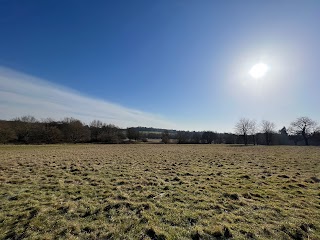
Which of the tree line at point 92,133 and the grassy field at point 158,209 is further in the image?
the tree line at point 92,133

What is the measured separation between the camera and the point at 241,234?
15.9ft

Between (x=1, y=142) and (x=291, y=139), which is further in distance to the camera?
(x=291, y=139)

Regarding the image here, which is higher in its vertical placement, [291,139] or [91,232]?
[291,139]

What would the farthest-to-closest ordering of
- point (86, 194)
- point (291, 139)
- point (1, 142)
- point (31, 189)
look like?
1. point (291, 139)
2. point (1, 142)
3. point (31, 189)
4. point (86, 194)

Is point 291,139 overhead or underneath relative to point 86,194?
overhead

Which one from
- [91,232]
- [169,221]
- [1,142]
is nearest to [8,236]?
[91,232]

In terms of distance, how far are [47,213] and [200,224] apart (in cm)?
473

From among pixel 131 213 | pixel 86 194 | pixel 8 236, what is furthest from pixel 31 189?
pixel 131 213

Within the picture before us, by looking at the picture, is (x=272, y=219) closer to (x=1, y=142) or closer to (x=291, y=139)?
(x=1, y=142)

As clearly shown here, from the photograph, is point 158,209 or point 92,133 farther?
point 92,133

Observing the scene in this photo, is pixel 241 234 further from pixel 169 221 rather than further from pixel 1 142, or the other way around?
pixel 1 142

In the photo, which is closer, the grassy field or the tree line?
the grassy field

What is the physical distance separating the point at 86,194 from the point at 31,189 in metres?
2.78

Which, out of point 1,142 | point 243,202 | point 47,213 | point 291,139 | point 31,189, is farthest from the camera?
point 291,139
